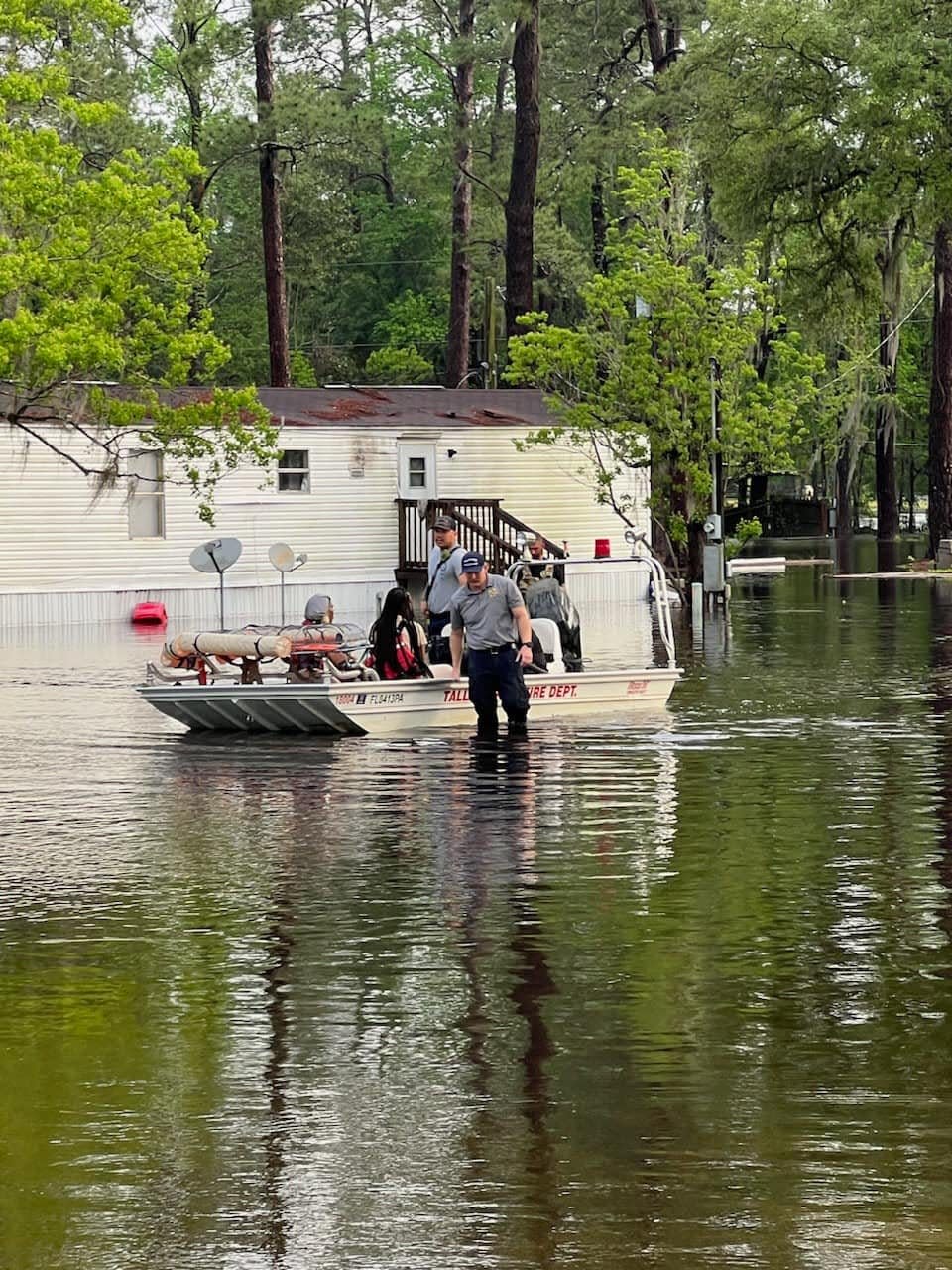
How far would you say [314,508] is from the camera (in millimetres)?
46688

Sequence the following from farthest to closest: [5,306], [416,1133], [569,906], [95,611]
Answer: [95,611] → [5,306] → [569,906] → [416,1133]

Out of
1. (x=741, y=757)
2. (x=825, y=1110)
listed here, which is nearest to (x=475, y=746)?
(x=741, y=757)

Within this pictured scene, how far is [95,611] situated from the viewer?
4331 centimetres

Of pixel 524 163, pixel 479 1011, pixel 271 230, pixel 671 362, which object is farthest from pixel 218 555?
pixel 271 230

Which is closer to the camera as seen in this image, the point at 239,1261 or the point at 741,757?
the point at 239,1261

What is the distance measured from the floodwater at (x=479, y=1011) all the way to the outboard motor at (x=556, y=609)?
3.86 meters

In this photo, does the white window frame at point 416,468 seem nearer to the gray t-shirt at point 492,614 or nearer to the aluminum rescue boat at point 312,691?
the aluminum rescue boat at point 312,691

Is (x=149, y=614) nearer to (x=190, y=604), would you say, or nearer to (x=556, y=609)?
(x=190, y=604)

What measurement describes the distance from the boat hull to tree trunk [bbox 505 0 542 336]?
98.4 feet

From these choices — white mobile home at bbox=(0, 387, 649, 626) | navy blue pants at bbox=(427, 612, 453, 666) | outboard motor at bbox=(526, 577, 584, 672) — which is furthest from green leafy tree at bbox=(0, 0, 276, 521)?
navy blue pants at bbox=(427, 612, 453, 666)

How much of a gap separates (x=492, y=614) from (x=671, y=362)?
2240cm

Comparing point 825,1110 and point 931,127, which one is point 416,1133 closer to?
point 825,1110

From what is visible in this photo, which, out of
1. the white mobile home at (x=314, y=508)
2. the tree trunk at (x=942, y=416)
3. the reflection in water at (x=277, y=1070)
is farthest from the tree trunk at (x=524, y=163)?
the reflection in water at (x=277, y=1070)

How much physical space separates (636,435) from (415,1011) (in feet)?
116
